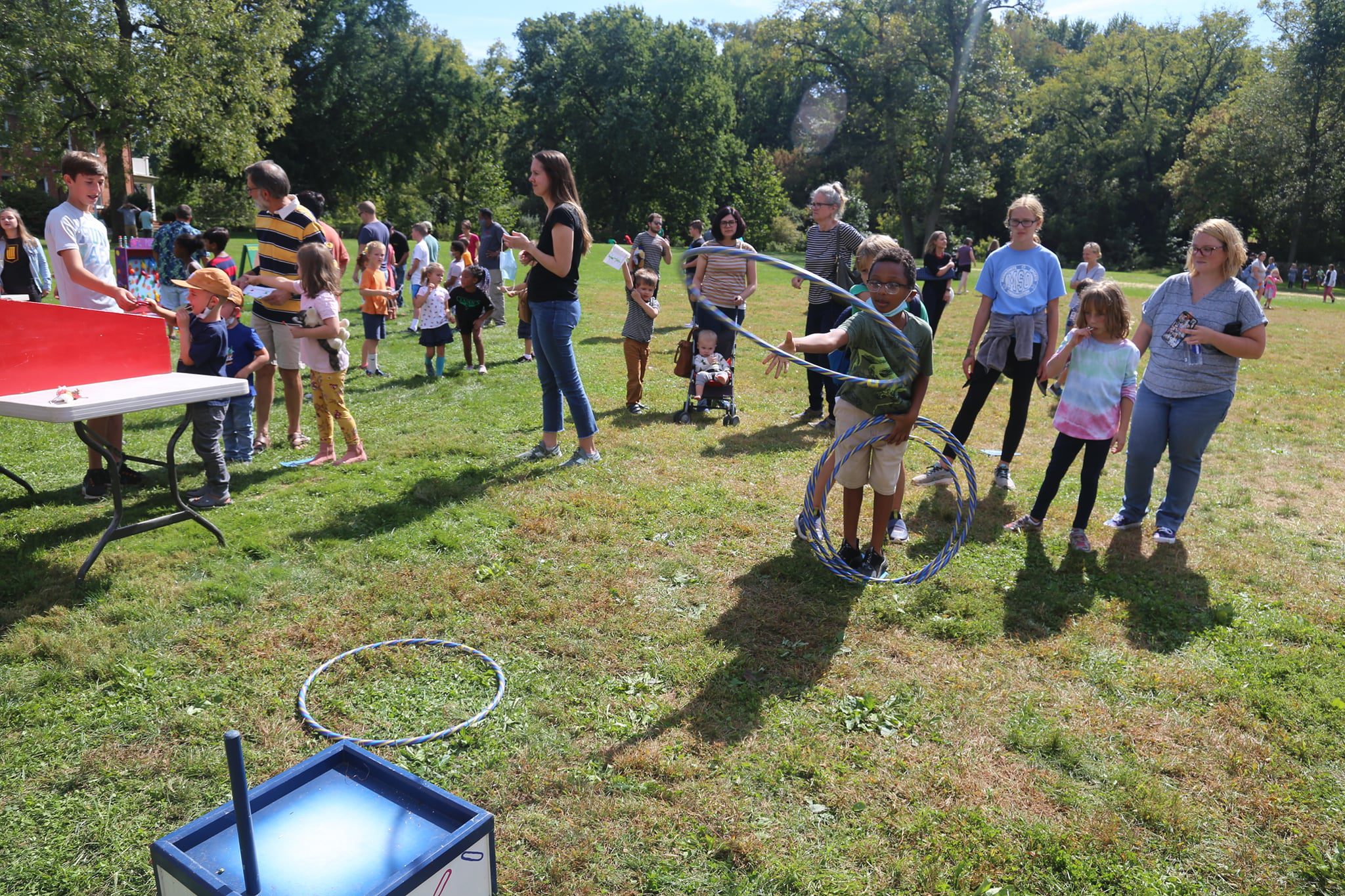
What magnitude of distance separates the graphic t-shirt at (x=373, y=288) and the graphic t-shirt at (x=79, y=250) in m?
4.19

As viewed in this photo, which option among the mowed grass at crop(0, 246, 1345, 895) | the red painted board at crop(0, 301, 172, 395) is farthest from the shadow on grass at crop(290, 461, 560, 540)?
the red painted board at crop(0, 301, 172, 395)

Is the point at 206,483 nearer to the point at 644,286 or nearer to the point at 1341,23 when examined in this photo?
the point at 644,286

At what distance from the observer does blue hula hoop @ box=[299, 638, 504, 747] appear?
3.51 metres

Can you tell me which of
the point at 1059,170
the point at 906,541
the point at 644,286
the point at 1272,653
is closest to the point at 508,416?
the point at 644,286

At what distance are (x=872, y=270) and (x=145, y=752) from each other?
13.5 feet

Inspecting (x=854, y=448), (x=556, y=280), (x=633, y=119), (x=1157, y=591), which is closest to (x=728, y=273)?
(x=556, y=280)

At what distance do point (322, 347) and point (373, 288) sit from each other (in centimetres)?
406

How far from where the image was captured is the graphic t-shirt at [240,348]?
21.9 feet

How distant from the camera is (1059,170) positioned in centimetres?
5875

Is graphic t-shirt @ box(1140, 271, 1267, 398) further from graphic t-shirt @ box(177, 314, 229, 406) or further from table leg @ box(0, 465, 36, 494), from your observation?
table leg @ box(0, 465, 36, 494)

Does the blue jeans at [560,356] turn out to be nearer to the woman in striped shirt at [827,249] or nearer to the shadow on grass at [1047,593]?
the woman in striped shirt at [827,249]

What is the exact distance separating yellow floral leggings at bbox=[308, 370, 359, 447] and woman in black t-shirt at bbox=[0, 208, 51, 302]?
7.37m

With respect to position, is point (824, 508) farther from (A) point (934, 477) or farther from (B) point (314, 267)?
(B) point (314, 267)

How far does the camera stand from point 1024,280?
6.32m
